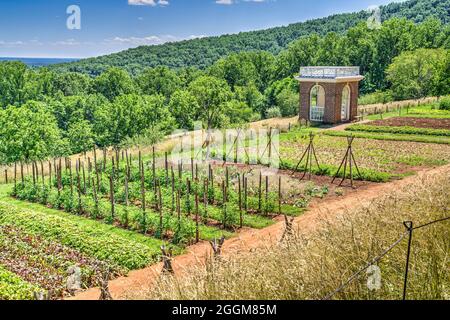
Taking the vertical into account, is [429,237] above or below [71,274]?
above

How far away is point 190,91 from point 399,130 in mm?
18023

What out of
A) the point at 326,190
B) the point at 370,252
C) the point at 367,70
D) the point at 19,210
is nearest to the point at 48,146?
the point at 19,210

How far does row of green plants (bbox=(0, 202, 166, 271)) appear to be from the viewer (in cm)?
1119

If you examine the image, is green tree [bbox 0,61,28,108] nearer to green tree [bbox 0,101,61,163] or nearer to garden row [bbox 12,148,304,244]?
green tree [bbox 0,101,61,163]

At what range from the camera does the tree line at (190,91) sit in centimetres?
3233

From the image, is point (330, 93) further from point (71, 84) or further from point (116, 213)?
point (71, 84)

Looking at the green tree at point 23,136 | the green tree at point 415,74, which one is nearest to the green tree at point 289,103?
the green tree at point 415,74

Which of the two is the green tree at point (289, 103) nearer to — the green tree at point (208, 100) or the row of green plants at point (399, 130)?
the green tree at point (208, 100)

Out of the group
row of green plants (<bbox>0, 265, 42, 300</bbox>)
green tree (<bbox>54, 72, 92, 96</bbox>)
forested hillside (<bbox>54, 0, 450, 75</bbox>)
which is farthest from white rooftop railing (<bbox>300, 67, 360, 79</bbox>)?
forested hillside (<bbox>54, 0, 450, 75</bbox>)

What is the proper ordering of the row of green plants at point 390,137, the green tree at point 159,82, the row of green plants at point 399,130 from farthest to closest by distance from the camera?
the green tree at point 159,82, the row of green plants at point 399,130, the row of green plants at point 390,137

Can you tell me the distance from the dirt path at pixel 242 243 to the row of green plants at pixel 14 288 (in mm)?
878

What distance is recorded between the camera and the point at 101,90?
60250mm
